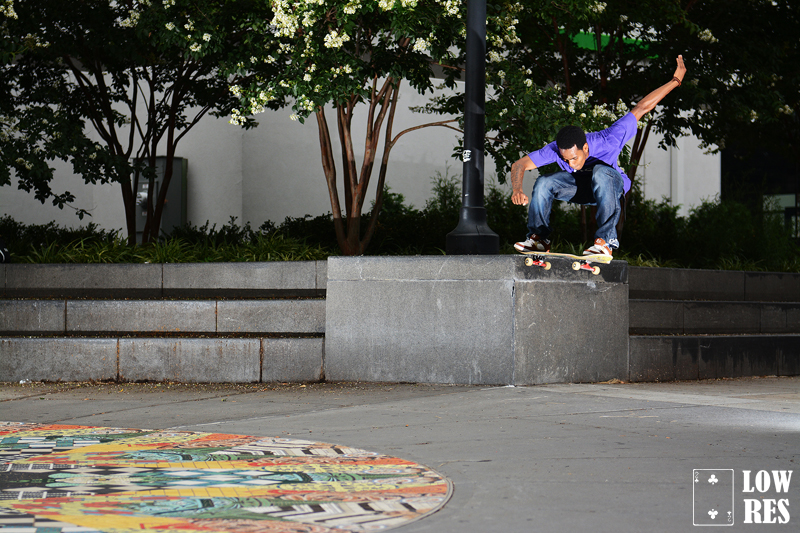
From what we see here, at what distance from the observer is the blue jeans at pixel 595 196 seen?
7.79 m

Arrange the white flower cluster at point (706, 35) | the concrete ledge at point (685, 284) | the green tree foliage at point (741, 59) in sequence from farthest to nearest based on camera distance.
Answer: the green tree foliage at point (741, 59) < the white flower cluster at point (706, 35) < the concrete ledge at point (685, 284)

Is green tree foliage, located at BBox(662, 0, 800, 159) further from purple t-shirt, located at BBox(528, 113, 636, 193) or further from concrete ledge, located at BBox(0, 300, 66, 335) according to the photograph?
concrete ledge, located at BBox(0, 300, 66, 335)

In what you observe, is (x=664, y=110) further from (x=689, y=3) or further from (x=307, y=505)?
(x=307, y=505)

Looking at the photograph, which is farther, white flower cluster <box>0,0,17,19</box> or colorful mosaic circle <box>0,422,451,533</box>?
white flower cluster <box>0,0,17,19</box>

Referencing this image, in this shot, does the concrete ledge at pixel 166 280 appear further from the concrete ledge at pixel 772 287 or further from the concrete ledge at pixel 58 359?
the concrete ledge at pixel 772 287

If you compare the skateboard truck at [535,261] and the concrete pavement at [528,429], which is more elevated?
the skateboard truck at [535,261]

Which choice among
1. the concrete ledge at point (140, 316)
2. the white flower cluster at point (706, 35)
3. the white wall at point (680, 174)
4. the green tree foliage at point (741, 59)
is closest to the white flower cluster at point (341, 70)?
the concrete ledge at point (140, 316)

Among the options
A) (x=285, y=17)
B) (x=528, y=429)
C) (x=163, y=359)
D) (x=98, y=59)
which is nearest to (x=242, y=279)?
(x=163, y=359)

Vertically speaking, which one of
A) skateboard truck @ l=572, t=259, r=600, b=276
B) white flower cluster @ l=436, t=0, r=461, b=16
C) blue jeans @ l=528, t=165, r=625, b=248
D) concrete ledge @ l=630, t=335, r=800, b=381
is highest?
white flower cluster @ l=436, t=0, r=461, b=16

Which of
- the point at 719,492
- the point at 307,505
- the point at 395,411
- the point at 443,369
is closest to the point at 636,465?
the point at 719,492

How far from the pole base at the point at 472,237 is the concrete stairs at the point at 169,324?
1.66 meters

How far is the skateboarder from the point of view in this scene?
776 cm

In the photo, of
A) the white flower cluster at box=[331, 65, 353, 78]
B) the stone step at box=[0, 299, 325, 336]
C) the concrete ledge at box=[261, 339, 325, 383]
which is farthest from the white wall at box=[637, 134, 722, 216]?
the concrete ledge at box=[261, 339, 325, 383]

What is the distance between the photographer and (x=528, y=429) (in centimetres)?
579
